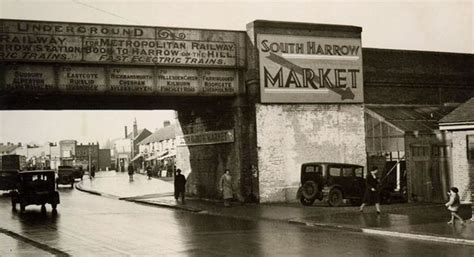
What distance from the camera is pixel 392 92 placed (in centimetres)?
2925

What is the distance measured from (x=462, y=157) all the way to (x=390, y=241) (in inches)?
245

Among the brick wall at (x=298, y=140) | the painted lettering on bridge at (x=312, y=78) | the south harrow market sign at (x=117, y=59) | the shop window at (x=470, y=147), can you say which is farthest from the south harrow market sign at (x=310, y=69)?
the shop window at (x=470, y=147)

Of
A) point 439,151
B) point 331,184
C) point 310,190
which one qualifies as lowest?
point 310,190

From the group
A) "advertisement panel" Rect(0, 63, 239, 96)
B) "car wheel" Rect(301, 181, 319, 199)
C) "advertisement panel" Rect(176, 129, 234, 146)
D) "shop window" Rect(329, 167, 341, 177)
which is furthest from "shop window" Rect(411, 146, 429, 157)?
"advertisement panel" Rect(0, 63, 239, 96)

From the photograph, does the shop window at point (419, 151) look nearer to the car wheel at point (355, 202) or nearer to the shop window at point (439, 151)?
the shop window at point (439, 151)

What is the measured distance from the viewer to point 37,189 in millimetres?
25250

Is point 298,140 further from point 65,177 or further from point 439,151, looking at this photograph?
point 65,177

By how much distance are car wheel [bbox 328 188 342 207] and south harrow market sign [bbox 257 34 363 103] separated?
4.68 m

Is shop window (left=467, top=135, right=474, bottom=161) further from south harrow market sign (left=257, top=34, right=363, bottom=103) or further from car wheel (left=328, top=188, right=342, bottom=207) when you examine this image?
south harrow market sign (left=257, top=34, right=363, bottom=103)

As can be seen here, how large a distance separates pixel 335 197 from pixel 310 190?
1006 millimetres

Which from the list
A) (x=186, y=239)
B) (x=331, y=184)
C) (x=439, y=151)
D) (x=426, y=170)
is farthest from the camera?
(x=439, y=151)

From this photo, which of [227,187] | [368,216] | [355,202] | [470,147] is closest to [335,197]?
[355,202]

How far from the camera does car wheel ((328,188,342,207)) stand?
2217cm

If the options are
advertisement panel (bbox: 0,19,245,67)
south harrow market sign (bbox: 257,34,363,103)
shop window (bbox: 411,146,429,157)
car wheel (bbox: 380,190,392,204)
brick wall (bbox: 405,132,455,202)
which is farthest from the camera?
south harrow market sign (bbox: 257,34,363,103)
